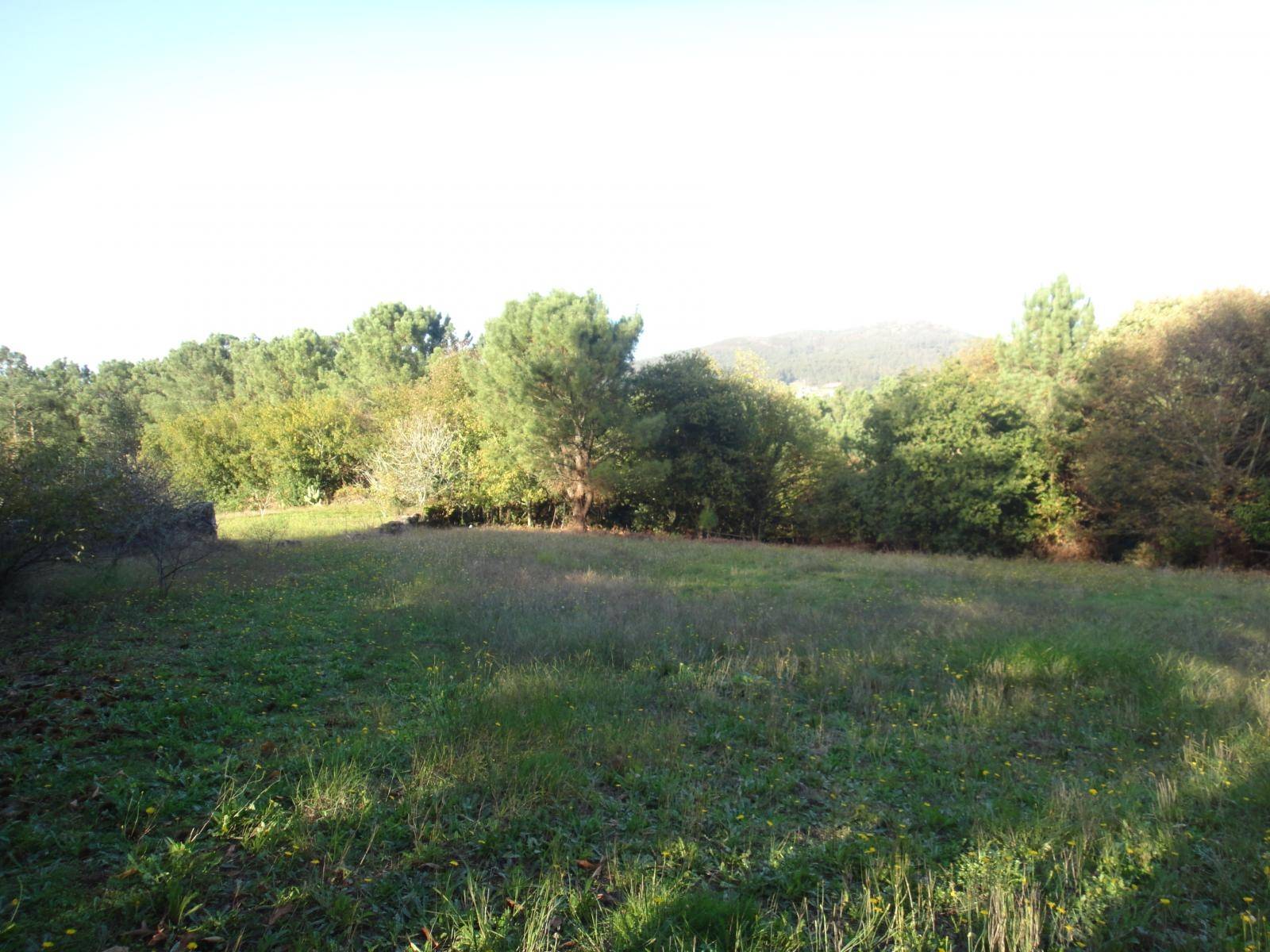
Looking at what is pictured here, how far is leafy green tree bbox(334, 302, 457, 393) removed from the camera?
47500 millimetres

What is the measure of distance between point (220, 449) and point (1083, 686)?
45.3 metres

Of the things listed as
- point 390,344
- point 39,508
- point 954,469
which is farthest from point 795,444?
point 390,344

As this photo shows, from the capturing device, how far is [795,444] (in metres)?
31.3

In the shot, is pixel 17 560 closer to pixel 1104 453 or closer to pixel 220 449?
pixel 1104 453

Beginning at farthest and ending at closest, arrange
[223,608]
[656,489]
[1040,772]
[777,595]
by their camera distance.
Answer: [656,489] → [777,595] → [223,608] → [1040,772]

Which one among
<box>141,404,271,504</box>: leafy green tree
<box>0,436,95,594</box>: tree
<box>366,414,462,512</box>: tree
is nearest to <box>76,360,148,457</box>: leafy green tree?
<box>141,404,271,504</box>: leafy green tree

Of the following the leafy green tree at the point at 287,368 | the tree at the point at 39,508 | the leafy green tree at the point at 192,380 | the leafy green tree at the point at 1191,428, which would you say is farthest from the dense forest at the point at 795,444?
the leafy green tree at the point at 192,380

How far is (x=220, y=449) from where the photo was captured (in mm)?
40375

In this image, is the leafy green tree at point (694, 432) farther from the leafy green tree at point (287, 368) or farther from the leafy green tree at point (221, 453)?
the leafy green tree at point (287, 368)

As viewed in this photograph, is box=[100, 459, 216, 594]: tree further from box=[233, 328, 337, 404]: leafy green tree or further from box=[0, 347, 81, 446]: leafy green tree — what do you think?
box=[233, 328, 337, 404]: leafy green tree

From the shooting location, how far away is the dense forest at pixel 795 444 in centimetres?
1828

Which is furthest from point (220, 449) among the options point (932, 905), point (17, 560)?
point (932, 905)

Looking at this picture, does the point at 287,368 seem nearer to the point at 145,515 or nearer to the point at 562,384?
the point at 562,384

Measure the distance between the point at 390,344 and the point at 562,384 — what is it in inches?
1062
